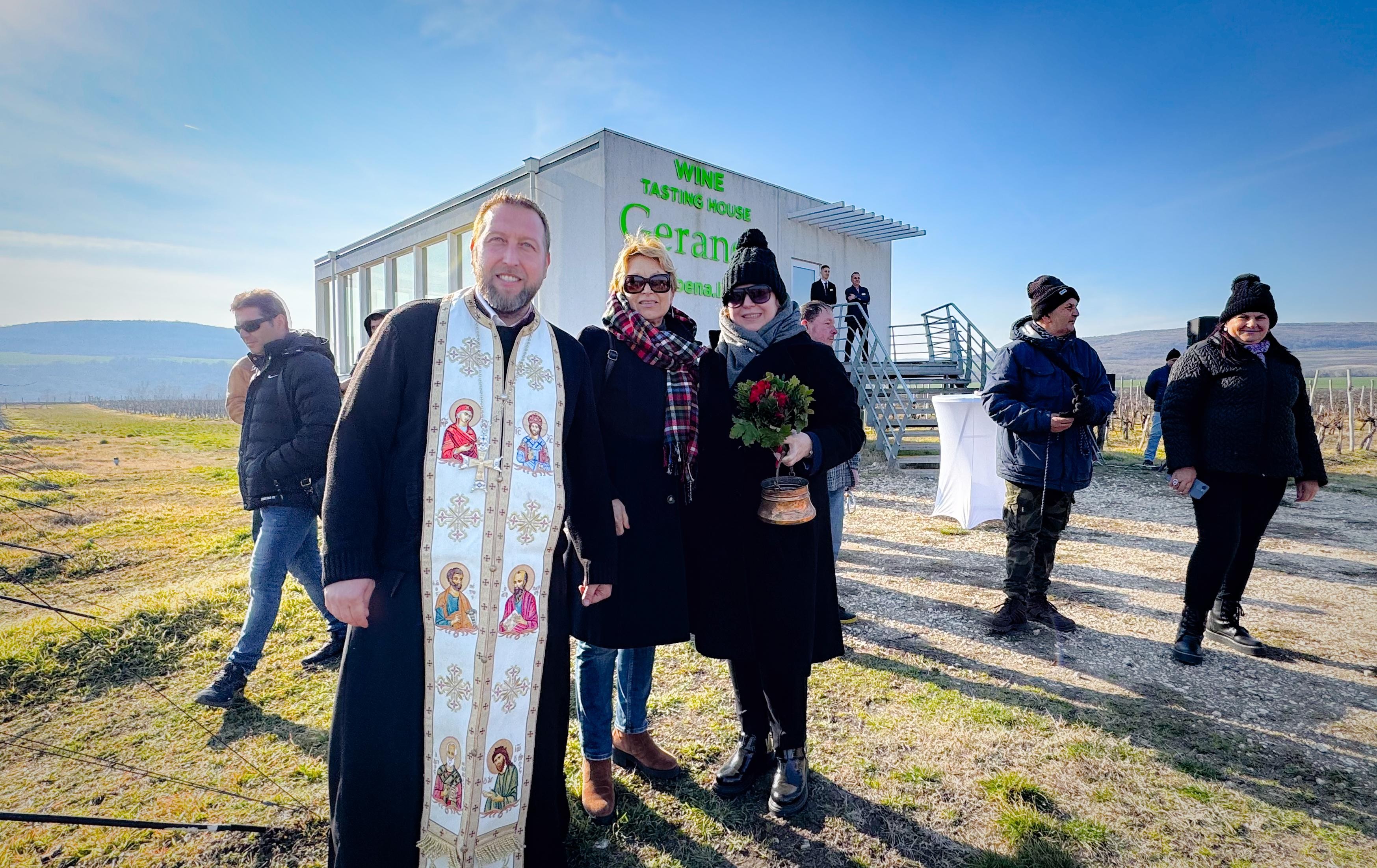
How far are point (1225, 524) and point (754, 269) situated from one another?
11.1 feet

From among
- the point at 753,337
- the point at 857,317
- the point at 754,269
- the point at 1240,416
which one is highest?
the point at 857,317

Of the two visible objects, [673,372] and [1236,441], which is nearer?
[673,372]

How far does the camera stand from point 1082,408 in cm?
407

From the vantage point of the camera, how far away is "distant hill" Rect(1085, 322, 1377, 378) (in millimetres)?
149875

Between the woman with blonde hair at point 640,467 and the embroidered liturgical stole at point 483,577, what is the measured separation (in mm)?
368

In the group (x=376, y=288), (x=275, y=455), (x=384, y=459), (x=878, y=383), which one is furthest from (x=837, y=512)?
(x=376, y=288)

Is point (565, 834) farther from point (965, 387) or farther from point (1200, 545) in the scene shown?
point (965, 387)

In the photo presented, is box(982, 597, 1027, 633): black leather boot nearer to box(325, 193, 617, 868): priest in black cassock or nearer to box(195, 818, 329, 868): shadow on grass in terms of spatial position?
box(325, 193, 617, 868): priest in black cassock

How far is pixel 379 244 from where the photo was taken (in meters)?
15.9

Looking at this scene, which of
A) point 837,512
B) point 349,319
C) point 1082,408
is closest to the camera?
point 1082,408

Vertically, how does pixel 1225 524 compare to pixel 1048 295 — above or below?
below

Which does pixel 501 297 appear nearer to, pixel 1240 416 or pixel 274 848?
pixel 274 848

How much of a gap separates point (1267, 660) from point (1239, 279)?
2311 mm

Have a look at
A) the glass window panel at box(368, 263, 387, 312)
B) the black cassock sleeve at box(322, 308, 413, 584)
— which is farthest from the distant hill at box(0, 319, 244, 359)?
the glass window panel at box(368, 263, 387, 312)
